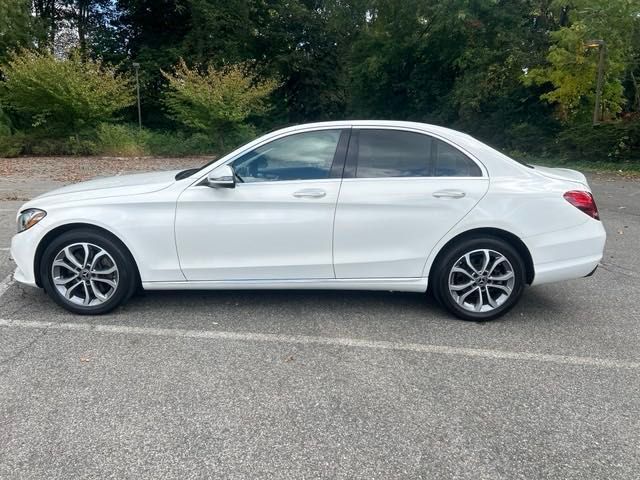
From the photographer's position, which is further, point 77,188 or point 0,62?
point 0,62

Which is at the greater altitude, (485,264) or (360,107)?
(360,107)

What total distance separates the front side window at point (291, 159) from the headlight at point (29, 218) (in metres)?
1.57

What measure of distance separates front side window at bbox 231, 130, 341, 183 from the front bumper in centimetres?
164

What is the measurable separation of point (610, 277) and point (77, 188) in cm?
524

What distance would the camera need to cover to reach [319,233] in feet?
13.1

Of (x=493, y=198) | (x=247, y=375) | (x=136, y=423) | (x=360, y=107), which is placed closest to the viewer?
(x=136, y=423)

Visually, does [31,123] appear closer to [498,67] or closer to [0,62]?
[0,62]

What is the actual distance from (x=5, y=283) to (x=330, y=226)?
10.6 feet

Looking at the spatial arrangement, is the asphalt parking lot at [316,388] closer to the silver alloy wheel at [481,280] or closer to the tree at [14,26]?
the silver alloy wheel at [481,280]

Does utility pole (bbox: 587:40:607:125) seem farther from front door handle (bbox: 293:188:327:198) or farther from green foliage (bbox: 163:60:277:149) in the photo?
front door handle (bbox: 293:188:327:198)

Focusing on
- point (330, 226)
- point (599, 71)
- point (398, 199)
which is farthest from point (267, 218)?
point (599, 71)

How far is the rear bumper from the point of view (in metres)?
4.01

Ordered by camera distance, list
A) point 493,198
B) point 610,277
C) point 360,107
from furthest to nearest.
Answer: point 360,107, point 610,277, point 493,198

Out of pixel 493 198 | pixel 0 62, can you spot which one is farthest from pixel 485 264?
pixel 0 62
